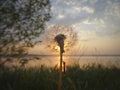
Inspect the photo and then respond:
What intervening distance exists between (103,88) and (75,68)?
10.9 ft

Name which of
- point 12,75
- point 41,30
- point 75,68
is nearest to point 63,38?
point 41,30

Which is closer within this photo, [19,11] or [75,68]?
[19,11]

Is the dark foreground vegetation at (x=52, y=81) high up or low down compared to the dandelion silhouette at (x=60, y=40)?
down

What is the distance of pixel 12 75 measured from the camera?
10.4m

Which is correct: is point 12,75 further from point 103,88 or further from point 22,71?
point 103,88

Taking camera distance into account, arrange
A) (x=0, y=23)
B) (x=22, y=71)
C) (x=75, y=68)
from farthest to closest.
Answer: (x=75, y=68) → (x=22, y=71) → (x=0, y=23)

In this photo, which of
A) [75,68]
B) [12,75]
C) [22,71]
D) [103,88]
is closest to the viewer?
[103,88]

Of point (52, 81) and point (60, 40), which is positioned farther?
point (52, 81)

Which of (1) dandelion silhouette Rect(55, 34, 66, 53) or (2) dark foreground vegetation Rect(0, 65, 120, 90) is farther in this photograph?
(2) dark foreground vegetation Rect(0, 65, 120, 90)

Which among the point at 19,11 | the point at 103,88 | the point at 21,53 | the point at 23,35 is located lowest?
the point at 103,88

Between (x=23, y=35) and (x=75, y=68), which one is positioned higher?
(x=23, y=35)

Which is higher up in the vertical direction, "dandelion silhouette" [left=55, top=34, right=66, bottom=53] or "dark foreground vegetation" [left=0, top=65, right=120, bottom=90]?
"dandelion silhouette" [left=55, top=34, right=66, bottom=53]

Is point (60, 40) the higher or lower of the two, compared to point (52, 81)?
higher

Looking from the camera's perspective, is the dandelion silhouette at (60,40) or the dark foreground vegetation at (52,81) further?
the dark foreground vegetation at (52,81)
